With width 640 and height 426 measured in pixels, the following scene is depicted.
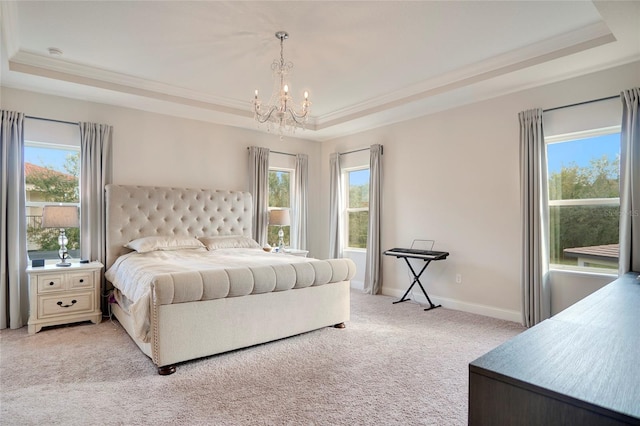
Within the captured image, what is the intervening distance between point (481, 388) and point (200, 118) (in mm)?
5046

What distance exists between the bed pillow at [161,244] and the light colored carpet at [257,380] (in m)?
0.93

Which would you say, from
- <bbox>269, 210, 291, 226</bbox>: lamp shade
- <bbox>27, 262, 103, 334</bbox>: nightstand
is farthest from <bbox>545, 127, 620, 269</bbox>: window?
<bbox>27, 262, 103, 334</bbox>: nightstand

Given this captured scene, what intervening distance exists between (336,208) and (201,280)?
3.59 metres

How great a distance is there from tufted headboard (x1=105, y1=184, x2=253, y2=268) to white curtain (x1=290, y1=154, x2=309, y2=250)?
0.95 m

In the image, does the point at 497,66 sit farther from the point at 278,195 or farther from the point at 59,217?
the point at 59,217

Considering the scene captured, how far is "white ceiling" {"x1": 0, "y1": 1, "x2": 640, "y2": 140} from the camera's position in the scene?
9.12 ft

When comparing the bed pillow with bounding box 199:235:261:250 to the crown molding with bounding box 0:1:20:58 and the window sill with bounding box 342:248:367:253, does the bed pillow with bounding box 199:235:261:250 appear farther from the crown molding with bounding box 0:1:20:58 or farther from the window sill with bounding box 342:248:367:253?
the crown molding with bounding box 0:1:20:58

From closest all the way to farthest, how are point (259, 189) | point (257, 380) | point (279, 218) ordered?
point (257, 380), point (279, 218), point (259, 189)

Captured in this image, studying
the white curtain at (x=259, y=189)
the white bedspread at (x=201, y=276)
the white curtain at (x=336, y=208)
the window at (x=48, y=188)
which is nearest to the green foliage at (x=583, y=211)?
the white bedspread at (x=201, y=276)

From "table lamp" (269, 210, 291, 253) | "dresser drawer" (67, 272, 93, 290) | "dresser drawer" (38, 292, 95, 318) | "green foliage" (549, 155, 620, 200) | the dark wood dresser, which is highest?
"green foliage" (549, 155, 620, 200)

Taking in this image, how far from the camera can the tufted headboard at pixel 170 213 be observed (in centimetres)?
431

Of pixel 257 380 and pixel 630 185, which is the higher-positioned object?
pixel 630 185

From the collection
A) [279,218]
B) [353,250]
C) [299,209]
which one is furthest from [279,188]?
[353,250]

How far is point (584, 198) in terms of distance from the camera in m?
3.62
